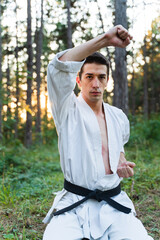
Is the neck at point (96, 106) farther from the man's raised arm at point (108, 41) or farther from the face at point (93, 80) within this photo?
the man's raised arm at point (108, 41)

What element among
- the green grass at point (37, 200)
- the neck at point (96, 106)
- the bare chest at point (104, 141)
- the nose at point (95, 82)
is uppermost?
the nose at point (95, 82)

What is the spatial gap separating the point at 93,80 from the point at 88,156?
73 centimetres

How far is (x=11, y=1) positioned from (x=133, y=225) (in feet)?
51.2

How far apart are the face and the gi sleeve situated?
0.27 m

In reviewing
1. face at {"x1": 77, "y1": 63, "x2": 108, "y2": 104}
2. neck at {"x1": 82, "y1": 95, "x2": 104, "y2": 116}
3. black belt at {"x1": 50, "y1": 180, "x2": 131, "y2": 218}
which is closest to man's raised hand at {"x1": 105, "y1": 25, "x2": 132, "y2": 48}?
face at {"x1": 77, "y1": 63, "x2": 108, "y2": 104}

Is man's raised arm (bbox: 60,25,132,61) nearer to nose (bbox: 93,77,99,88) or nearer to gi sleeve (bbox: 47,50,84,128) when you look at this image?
gi sleeve (bbox: 47,50,84,128)

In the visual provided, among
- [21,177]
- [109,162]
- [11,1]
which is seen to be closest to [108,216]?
[109,162]

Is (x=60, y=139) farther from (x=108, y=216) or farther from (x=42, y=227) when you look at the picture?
(x=42, y=227)

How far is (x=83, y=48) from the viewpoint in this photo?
1945 millimetres

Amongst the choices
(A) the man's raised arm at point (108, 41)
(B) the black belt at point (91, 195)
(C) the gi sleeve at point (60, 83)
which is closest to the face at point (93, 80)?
(C) the gi sleeve at point (60, 83)

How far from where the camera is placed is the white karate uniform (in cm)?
202

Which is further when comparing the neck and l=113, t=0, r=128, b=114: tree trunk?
l=113, t=0, r=128, b=114: tree trunk

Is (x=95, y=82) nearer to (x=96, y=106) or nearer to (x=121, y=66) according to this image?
(x=96, y=106)

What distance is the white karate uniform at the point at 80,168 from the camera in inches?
79.4
